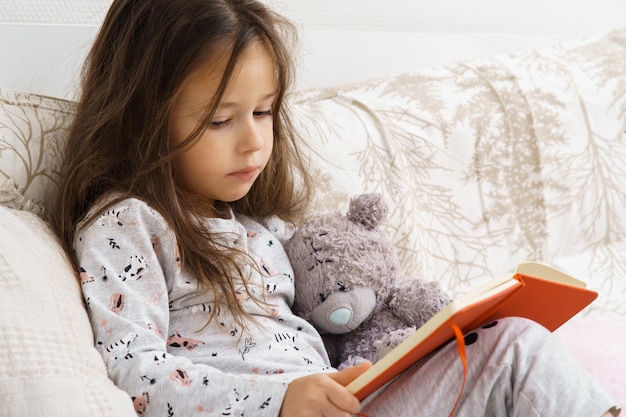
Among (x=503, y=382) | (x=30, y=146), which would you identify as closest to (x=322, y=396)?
(x=503, y=382)

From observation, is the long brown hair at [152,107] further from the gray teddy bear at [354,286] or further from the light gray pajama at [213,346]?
the gray teddy bear at [354,286]

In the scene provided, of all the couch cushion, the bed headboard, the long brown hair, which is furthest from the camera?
the couch cushion

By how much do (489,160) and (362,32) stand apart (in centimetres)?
39

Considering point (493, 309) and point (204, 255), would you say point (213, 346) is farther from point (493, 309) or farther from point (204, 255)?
point (493, 309)

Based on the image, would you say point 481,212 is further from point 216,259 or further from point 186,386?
point 186,386

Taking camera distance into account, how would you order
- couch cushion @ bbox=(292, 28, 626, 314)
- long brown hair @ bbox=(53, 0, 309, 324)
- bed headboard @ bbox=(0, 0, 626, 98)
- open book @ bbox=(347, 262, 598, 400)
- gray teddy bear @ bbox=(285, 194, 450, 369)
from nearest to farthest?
open book @ bbox=(347, 262, 598, 400) → long brown hair @ bbox=(53, 0, 309, 324) → gray teddy bear @ bbox=(285, 194, 450, 369) → bed headboard @ bbox=(0, 0, 626, 98) → couch cushion @ bbox=(292, 28, 626, 314)

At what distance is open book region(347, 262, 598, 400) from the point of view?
2.59 ft

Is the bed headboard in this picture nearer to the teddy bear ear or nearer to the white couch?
the white couch

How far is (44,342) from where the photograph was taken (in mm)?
849

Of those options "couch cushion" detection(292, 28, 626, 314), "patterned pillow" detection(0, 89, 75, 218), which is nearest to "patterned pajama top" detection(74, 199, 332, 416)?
"patterned pillow" detection(0, 89, 75, 218)

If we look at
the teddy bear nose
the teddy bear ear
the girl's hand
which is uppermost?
the teddy bear ear

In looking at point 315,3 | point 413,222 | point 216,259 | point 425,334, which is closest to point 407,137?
point 413,222

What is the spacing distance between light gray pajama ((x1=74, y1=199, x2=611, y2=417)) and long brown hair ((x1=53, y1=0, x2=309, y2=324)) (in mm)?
29

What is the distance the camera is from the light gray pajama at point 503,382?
87 centimetres
